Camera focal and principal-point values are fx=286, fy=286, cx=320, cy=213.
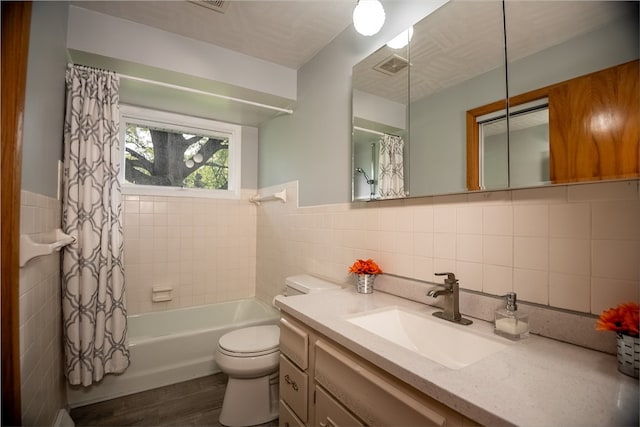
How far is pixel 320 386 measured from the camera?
1.09 metres

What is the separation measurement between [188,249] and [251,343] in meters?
1.42

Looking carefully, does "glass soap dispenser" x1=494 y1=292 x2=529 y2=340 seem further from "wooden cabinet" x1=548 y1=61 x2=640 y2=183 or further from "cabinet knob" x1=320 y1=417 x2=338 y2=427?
"cabinet knob" x1=320 y1=417 x2=338 y2=427

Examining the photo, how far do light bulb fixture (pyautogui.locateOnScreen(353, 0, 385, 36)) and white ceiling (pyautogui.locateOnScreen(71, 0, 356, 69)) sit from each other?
15.4 inches

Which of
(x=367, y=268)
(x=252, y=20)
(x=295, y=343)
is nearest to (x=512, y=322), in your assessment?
(x=367, y=268)

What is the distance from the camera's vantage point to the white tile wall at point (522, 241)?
31.8 inches

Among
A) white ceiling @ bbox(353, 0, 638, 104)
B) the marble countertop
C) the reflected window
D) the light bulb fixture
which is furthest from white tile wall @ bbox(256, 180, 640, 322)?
the light bulb fixture

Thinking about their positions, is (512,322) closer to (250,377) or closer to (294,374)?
(294,374)

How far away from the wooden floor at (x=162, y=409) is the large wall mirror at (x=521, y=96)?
1.83 metres

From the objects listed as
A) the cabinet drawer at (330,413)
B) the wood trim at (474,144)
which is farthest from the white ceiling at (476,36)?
the cabinet drawer at (330,413)

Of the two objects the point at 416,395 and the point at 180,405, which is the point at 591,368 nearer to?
the point at 416,395

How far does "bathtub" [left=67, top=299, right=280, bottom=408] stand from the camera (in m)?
1.95

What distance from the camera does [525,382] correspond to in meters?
0.66

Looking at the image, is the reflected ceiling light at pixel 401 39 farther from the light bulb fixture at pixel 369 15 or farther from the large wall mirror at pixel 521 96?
the light bulb fixture at pixel 369 15

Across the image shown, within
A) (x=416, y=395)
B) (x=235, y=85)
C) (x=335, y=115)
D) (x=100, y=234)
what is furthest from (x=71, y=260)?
(x=416, y=395)
